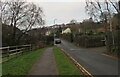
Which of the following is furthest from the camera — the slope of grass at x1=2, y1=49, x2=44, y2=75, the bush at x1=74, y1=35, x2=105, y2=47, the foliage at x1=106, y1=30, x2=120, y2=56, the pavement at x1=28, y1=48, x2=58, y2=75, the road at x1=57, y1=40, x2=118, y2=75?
the bush at x1=74, y1=35, x2=105, y2=47

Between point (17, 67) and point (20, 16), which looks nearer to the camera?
point (17, 67)

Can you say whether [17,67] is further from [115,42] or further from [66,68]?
[115,42]

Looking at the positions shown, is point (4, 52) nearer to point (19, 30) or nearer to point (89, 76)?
point (89, 76)

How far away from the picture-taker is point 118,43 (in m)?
18.2

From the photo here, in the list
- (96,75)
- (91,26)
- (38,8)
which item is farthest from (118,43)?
(91,26)

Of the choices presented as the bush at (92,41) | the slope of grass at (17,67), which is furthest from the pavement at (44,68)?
the bush at (92,41)

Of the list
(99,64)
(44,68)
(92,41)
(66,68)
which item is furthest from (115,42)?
(92,41)

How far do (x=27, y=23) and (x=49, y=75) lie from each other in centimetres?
3229

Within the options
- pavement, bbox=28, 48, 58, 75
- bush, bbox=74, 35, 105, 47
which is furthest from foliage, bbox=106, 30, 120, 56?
bush, bbox=74, 35, 105, 47

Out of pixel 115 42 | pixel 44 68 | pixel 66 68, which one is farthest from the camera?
pixel 115 42

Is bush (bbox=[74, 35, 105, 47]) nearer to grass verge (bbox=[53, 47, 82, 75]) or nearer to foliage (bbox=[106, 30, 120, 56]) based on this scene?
foliage (bbox=[106, 30, 120, 56])

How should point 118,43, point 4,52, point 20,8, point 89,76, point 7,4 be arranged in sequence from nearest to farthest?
point 89,76, point 4,52, point 118,43, point 7,4, point 20,8

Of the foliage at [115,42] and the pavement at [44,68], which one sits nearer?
the pavement at [44,68]

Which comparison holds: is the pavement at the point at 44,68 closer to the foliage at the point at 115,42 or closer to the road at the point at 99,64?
the road at the point at 99,64
